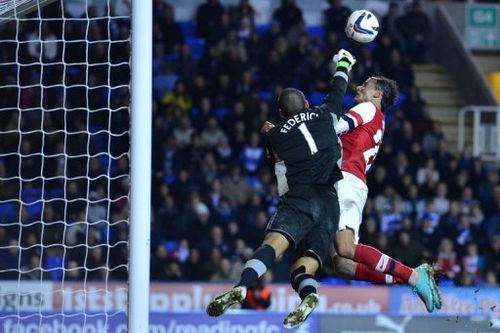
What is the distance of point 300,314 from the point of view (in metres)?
7.14

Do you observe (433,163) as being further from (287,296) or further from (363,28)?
(363,28)

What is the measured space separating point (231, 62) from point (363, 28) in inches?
319

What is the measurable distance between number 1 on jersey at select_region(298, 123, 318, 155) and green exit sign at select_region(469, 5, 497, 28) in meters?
11.4

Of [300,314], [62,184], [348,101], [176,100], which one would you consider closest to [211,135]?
[176,100]

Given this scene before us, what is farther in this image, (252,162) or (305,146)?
(252,162)

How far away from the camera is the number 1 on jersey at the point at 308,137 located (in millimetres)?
7723

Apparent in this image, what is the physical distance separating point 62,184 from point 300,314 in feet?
22.2

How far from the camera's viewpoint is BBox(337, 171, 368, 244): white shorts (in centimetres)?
816

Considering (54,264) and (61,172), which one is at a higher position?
(61,172)

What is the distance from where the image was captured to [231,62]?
1606 centimetres

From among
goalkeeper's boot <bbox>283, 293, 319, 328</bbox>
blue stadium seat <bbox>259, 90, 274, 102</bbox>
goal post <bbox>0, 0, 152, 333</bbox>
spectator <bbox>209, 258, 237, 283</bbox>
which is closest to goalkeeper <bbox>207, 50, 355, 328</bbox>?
goalkeeper's boot <bbox>283, 293, 319, 328</bbox>

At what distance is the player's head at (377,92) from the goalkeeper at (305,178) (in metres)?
0.57

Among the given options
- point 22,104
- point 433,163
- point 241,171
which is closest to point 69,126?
point 22,104

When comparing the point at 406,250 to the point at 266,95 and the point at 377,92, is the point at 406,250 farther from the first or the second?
the point at 377,92
